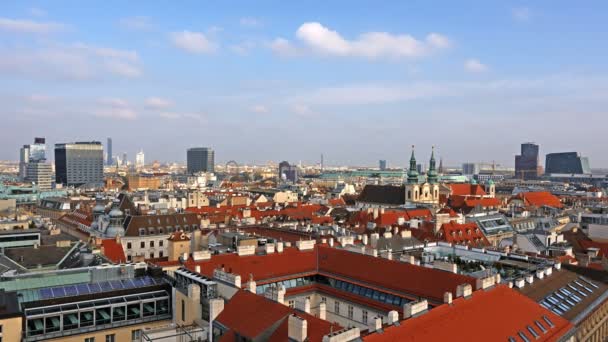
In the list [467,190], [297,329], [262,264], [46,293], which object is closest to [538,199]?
[467,190]

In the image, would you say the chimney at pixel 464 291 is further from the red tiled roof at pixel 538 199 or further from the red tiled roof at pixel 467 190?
the red tiled roof at pixel 467 190

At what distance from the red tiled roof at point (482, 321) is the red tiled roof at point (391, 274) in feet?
9.41

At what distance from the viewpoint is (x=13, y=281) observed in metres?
42.1

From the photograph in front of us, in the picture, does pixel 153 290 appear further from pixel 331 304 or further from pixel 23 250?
pixel 23 250

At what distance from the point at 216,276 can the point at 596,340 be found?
30486 millimetres

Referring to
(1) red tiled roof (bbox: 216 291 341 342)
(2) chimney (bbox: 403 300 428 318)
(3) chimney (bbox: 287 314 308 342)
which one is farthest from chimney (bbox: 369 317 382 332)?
(2) chimney (bbox: 403 300 428 318)

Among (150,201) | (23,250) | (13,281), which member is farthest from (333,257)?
(150,201)

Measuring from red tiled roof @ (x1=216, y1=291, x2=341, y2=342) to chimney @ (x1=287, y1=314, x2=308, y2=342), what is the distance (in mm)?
414

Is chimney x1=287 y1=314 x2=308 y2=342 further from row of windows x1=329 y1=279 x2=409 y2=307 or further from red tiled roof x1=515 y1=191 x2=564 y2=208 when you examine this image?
red tiled roof x1=515 y1=191 x2=564 y2=208

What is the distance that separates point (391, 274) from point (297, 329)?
49.5 feet

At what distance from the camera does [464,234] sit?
83.0 metres

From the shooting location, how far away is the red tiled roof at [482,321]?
84.1 ft

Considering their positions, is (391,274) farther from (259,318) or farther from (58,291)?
(58,291)

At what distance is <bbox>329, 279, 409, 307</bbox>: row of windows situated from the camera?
36.0m
